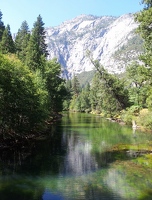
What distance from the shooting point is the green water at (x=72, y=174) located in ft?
59.4

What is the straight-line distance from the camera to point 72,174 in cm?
2300

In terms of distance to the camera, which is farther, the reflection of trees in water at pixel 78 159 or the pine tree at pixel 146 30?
the pine tree at pixel 146 30

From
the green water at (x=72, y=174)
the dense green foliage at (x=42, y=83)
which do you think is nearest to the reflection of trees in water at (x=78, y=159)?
the green water at (x=72, y=174)

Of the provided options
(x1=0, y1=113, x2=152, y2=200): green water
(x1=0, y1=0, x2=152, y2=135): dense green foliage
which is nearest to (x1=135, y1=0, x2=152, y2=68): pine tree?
(x1=0, y1=0, x2=152, y2=135): dense green foliage

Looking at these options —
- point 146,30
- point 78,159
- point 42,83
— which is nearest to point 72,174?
point 78,159

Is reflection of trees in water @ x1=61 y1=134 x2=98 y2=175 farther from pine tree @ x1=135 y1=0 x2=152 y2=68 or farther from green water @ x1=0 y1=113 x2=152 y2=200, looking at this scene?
pine tree @ x1=135 y1=0 x2=152 y2=68

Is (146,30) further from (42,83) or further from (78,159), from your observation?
(42,83)

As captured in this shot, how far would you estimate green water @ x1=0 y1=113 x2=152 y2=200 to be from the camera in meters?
18.1

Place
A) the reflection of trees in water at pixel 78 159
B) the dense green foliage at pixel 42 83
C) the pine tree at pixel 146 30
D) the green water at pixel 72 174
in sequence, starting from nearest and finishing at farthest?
1. the green water at pixel 72 174
2. the reflection of trees in water at pixel 78 159
3. the pine tree at pixel 146 30
4. the dense green foliage at pixel 42 83

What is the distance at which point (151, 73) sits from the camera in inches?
1093

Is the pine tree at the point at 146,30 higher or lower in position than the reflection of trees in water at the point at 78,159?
higher

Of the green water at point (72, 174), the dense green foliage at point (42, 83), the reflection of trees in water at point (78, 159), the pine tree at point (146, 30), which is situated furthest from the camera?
the dense green foliage at point (42, 83)

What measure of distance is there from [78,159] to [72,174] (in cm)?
573

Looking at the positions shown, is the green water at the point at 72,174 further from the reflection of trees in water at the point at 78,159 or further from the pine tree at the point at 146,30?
the pine tree at the point at 146,30
